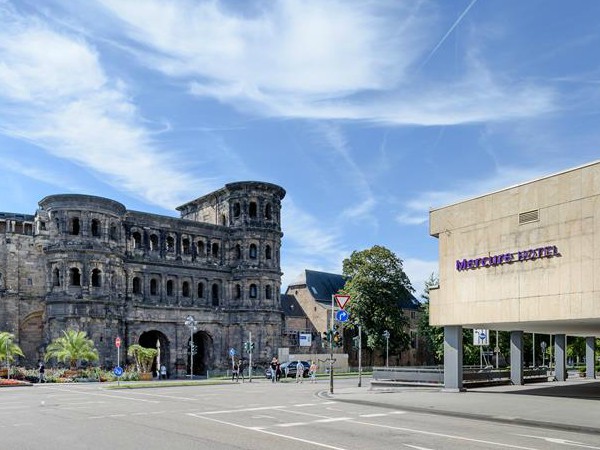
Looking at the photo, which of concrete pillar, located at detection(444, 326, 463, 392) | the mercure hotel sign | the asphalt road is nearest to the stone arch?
concrete pillar, located at detection(444, 326, 463, 392)

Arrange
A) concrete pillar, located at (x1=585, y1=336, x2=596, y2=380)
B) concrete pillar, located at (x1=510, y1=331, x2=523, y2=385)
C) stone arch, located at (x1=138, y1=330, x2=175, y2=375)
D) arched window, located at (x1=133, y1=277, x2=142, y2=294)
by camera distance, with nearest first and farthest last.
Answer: concrete pillar, located at (x1=510, y1=331, x2=523, y2=385) < concrete pillar, located at (x1=585, y1=336, x2=596, y2=380) < arched window, located at (x1=133, y1=277, x2=142, y2=294) < stone arch, located at (x1=138, y1=330, x2=175, y2=375)

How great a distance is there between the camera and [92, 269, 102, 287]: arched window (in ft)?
199

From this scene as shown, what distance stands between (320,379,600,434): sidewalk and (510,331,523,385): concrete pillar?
3166 millimetres

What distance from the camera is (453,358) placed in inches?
1293

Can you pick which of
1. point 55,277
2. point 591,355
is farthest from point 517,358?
point 55,277

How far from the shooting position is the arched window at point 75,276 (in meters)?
59.8

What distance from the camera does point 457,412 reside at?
2253 cm

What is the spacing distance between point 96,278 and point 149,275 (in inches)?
265

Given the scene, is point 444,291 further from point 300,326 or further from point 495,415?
point 300,326

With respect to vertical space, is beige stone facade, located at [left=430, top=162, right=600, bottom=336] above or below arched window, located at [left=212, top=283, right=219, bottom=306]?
above

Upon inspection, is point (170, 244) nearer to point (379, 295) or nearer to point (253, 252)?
point (253, 252)

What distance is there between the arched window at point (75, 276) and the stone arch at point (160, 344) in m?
9.62

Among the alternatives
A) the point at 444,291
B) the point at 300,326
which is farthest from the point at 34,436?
the point at 300,326

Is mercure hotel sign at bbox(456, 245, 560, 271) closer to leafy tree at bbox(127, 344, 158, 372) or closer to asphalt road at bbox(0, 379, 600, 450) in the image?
asphalt road at bbox(0, 379, 600, 450)
